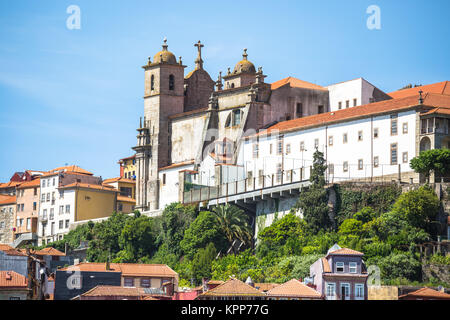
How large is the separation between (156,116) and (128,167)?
42413mm

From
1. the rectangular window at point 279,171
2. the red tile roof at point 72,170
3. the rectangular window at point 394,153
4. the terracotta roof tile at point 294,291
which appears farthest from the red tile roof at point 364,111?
the red tile roof at point 72,170

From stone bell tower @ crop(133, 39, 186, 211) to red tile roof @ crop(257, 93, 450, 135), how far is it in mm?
18139

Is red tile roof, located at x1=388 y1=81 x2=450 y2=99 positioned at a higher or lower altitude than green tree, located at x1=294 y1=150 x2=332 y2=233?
higher

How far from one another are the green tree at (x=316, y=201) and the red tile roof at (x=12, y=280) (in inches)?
1107

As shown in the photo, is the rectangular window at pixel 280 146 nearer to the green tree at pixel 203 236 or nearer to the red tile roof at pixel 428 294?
the green tree at pixel 203 236

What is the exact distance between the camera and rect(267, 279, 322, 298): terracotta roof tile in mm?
85738

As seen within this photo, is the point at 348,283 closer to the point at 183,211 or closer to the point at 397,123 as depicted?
the point at 397,123

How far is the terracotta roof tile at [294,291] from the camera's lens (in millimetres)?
85738

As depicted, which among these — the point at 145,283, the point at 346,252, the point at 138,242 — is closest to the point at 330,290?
the point at 346,252

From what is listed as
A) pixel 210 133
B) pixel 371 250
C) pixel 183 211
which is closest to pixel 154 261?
pixel 183 211

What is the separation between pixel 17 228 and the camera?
152500mm

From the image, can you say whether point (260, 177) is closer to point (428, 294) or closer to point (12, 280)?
point (428, 294)

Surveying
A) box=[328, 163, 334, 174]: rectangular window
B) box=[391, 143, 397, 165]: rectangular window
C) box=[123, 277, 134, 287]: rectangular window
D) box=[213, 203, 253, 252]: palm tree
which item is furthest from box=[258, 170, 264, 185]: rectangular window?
box=[123, 277, 134, 287]: rectangular window

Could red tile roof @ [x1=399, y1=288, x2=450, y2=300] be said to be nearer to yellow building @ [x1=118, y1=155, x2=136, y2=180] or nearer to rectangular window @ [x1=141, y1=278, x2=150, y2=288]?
rectangular window @ [x1=141, y1=278, x2=150, y2=288]
